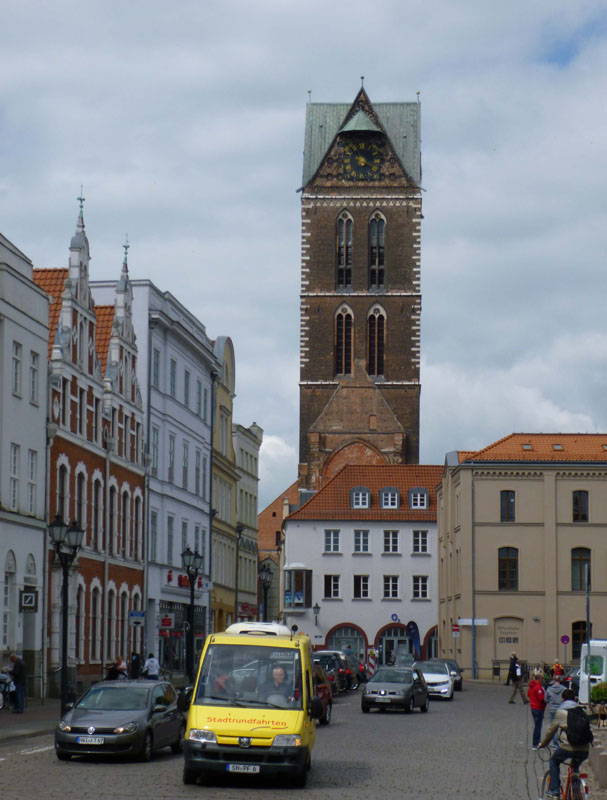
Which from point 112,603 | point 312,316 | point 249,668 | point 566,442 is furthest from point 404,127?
point 249,668

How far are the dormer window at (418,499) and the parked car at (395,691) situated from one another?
50.1 m

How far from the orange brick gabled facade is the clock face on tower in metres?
59.2

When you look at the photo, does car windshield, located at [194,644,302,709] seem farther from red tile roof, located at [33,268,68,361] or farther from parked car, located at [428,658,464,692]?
parked car, located at [428,658,464,692]

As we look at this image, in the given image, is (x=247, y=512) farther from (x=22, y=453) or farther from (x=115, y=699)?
(x=115, y=699)

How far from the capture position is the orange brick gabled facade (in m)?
44.3

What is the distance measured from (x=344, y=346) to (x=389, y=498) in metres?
18.8

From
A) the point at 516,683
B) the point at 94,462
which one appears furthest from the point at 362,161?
the point at 516,683

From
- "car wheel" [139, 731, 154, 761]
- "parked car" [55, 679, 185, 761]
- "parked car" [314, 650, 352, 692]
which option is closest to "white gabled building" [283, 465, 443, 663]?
"parked car" [314, 650, 352, 692]

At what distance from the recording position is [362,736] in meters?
29.8

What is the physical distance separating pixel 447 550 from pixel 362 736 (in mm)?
48019

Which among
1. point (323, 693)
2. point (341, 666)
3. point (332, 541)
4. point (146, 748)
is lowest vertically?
point (341, 666)

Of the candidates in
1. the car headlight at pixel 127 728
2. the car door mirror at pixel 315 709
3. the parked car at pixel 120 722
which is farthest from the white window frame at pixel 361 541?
the car door mirror at pixel 315 709

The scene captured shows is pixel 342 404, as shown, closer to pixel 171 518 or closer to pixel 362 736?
pixel 171 518

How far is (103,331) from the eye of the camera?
175 feet
